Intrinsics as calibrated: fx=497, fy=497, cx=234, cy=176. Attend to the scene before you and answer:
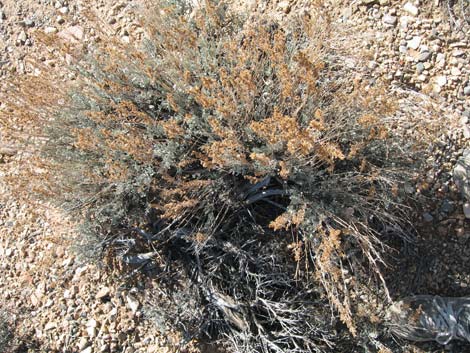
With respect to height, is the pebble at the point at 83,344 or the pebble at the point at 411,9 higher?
the pebble at the point at 411,9

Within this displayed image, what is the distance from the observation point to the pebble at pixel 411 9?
3.68 m

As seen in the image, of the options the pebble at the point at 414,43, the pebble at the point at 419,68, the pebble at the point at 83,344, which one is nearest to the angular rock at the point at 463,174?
the pebble at the point at 419,68

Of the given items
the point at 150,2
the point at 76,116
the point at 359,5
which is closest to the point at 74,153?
the point at 76,116

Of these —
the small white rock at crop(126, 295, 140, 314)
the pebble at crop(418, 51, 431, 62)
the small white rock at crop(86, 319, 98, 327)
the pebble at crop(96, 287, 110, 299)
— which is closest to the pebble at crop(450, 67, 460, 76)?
the pebble at crop(418, 51, 431, 62)

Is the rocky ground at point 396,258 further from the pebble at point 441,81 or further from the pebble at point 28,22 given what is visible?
the pebble at point 28,22

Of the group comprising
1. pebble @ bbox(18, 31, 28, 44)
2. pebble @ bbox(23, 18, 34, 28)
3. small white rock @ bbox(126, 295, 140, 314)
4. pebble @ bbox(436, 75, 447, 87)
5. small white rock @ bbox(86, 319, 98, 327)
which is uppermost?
pebble @ bbox(23, 18, 34, 28)

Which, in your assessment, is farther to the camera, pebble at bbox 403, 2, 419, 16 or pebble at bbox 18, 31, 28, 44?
pebble at bbox 18, 31, 28, 44

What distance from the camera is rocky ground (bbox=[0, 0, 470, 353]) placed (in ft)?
11.7

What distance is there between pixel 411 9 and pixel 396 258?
1.84m

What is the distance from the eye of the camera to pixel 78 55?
357cm

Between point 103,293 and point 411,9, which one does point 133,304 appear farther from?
point 411,9

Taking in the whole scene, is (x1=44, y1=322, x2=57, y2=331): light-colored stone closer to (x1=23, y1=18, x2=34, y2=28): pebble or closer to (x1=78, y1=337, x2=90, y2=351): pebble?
(x1=78, y1=337, x2=90, y2=351): pebble

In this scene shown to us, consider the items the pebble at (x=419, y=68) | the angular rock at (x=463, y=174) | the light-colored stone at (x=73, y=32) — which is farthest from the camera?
the light-colored stone at (x=73, y=32)

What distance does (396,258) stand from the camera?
3.57m
